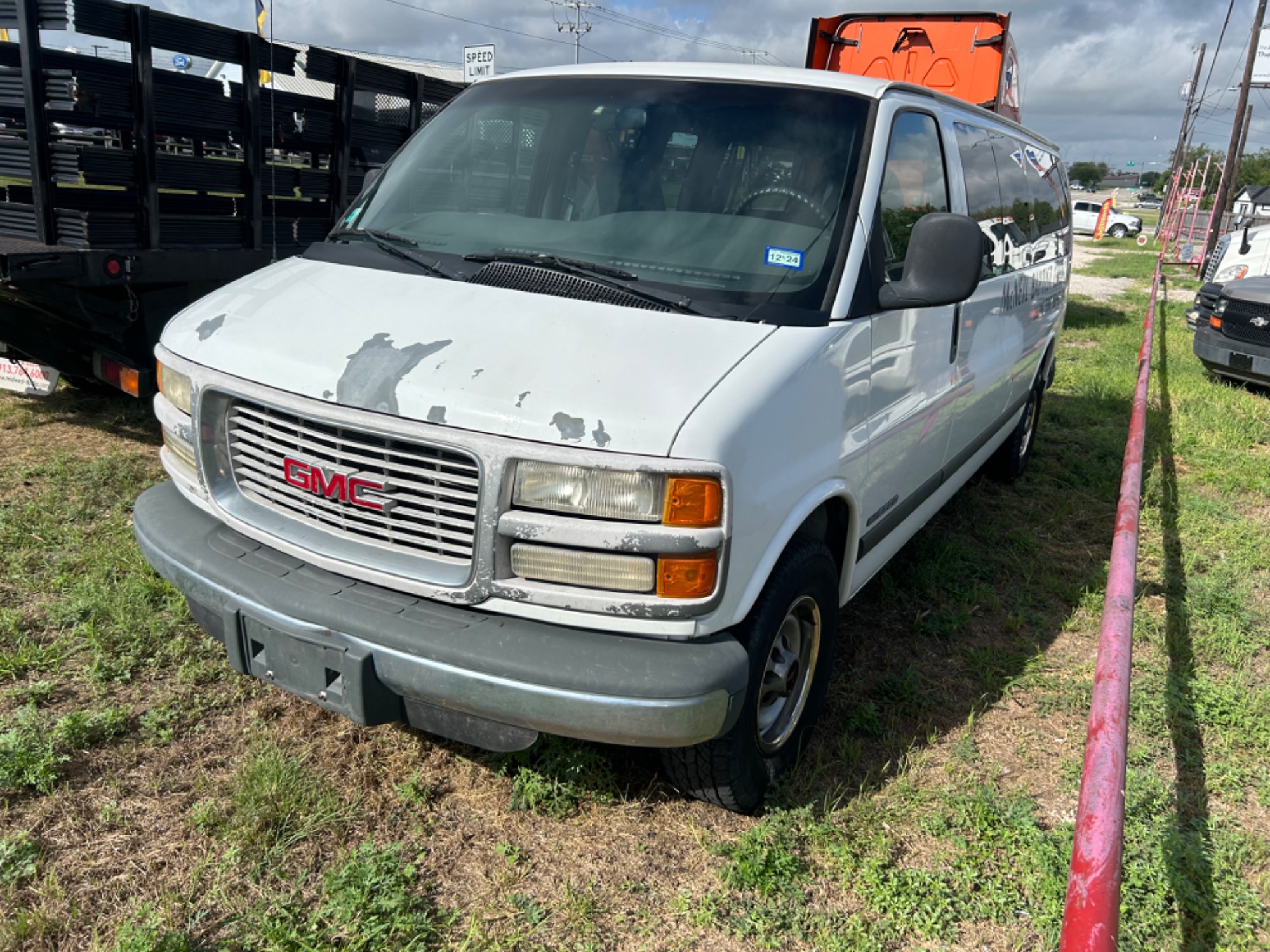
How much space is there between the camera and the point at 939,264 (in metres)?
2.98

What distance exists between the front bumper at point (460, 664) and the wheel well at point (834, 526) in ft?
2.08

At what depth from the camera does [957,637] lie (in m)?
4.26

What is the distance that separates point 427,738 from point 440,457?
1257mm

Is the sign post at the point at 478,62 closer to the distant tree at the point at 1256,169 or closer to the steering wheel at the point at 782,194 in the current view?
the steering wheel at the point at 782,194

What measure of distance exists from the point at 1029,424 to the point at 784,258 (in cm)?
437

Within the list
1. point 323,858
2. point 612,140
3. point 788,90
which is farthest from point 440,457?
point 788,90

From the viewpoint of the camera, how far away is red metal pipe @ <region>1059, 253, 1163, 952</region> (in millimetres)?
1617

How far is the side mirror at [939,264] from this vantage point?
2.95 metres

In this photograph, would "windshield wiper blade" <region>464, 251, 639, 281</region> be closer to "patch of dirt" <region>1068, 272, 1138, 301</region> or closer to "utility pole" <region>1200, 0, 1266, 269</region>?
"patch of dirt" <region>1068, 272, 1138, 301</region>

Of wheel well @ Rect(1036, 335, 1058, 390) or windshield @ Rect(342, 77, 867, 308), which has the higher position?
windshield @ Rect(342, 77, 867, 308)

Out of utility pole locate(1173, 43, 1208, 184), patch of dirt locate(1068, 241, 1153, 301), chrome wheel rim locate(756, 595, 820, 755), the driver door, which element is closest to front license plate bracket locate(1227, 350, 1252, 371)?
patch of dirt locate(1068, 241, 1153, 301)

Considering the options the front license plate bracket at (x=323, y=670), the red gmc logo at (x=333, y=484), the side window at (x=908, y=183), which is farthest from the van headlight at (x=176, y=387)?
the side window at (x=908, y=183)

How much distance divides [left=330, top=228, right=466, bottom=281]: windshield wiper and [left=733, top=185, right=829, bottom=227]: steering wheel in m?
0.92

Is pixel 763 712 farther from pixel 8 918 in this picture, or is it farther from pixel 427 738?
pixel 8 918
